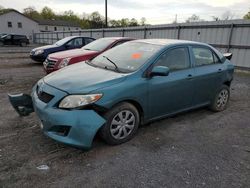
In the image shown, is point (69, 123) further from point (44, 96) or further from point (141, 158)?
point (141, 158)

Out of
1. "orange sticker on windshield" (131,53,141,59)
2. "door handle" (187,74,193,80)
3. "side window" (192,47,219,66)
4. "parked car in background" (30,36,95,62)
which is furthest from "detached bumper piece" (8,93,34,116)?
"parked car in background" (30,36,95,62)

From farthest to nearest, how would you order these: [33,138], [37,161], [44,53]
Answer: [44,53], [33,138], [37,161]

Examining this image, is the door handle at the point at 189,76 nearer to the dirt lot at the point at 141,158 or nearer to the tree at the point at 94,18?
the dirt lot at the point at 141,158

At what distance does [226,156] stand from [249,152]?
17.4 inches

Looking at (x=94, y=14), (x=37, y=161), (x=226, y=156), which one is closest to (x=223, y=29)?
(x=226, y=156)

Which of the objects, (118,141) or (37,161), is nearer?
(37,161)

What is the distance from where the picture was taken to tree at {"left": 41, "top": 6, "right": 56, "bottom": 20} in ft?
283

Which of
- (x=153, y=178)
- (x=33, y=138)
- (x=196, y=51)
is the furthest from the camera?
(x=196, y=51)

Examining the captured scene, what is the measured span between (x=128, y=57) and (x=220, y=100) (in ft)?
8.26

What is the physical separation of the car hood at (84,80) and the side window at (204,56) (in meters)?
1.83

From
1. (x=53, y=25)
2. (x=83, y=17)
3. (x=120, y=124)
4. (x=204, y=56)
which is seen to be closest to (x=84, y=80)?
(x=120, y=124)

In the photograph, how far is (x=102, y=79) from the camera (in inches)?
124

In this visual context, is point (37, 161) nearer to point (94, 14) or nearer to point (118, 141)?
point (118, 141)

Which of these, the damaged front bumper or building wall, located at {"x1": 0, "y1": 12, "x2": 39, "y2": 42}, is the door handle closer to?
the damaged front bumper
